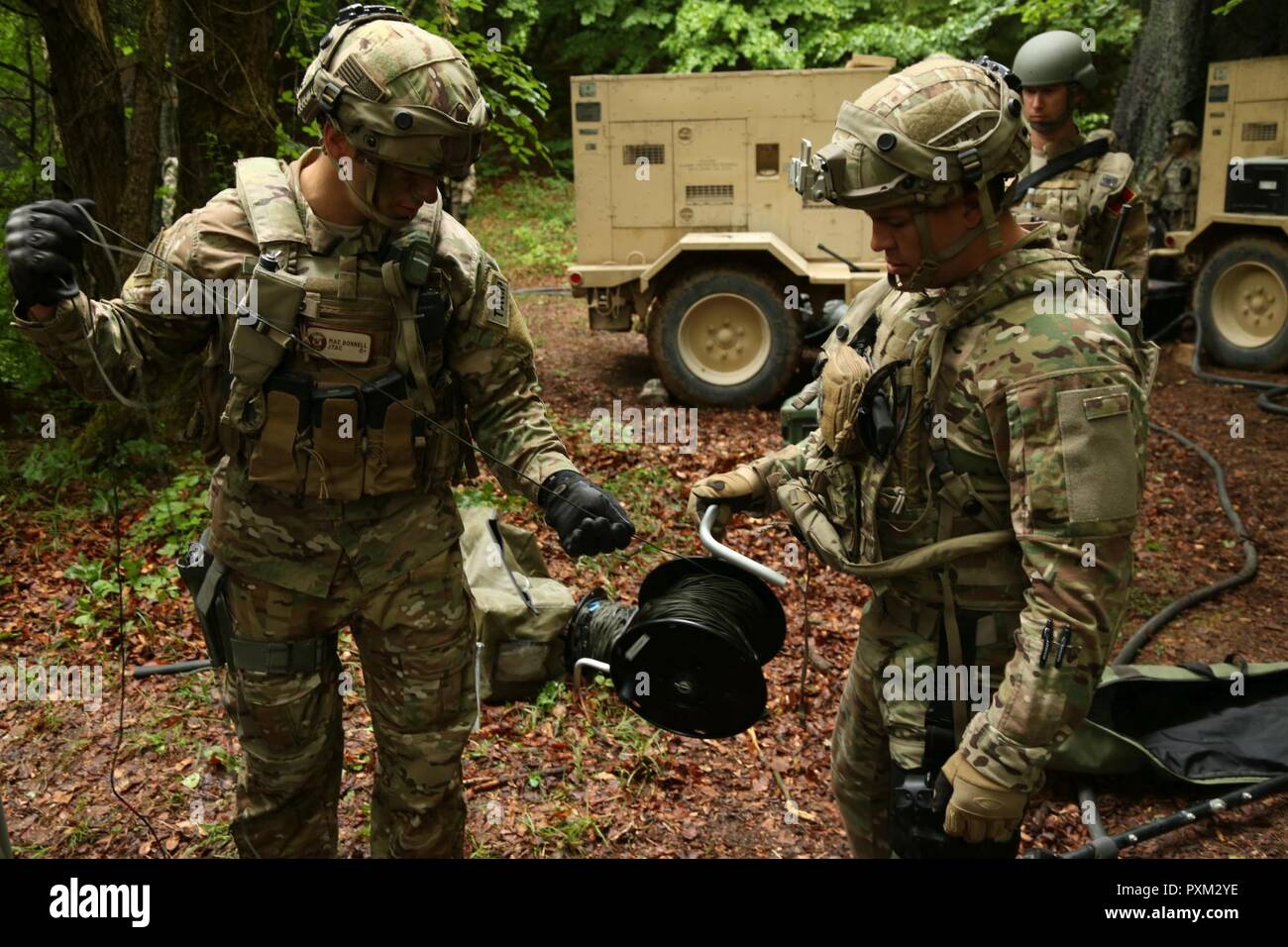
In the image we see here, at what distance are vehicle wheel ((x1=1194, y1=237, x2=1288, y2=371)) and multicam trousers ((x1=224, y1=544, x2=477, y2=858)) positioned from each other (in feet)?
31.4

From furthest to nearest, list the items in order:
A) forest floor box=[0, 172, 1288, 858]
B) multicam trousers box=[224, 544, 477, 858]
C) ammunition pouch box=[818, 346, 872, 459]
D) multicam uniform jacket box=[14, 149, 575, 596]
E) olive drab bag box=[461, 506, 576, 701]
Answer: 1. olive drab bag box=[461, 506, 576, 701]
2. forest floor box=[0, 172, 1288, 858]
3. multicam trousers box=[224, 544, 477, 858]
4. multicam uniform jacket box=[14, 149, 575, 596]
5. ammunition pouch box=[818, 346, 872, 459]

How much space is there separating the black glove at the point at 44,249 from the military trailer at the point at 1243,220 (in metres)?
10.4

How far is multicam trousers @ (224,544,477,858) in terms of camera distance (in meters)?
3.28

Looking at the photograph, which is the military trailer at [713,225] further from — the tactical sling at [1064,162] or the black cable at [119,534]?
the black cable at [119,534]

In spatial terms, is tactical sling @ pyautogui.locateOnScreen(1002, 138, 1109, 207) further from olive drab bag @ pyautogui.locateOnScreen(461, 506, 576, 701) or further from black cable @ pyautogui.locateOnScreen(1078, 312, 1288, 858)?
olive drab bag @ pyautogui.locateOnScreen(461, 506, 576, 701)

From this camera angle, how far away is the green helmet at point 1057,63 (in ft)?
18.5

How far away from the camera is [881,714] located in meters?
3.12

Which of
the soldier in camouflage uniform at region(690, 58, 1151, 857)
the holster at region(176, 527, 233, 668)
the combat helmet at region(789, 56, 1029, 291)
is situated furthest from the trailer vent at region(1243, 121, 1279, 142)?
the holster at region(176, 527, 233, 668)

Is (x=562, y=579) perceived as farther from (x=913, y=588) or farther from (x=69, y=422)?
(x=69, y=422)

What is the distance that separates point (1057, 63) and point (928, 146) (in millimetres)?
3648

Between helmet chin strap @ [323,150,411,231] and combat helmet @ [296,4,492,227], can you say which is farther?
helmet chin strap @ [323,150,411,231]

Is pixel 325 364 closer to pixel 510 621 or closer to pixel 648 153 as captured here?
pixel 510 621

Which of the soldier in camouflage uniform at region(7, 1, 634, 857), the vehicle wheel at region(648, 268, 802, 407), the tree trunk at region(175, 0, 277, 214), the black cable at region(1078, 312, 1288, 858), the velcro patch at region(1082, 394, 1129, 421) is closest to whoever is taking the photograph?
the velcro patch at region(1082, 394, 1129, 421)

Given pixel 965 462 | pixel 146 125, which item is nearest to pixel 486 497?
pixel 146 125
